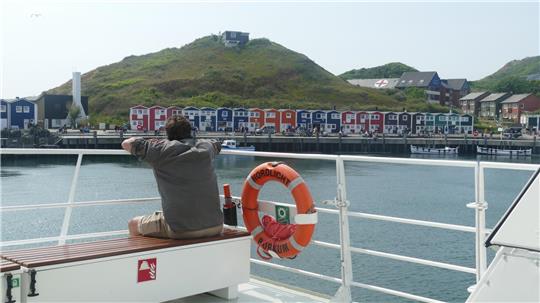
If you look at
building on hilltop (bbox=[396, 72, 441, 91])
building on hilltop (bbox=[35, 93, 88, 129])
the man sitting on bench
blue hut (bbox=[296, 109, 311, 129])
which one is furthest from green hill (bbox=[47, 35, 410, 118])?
the man sitting on bench

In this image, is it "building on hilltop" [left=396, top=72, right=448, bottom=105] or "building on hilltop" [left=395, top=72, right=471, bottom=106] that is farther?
"building on hilltop" [left=395, top=72, right=471, bottom=106]

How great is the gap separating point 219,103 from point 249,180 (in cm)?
10552

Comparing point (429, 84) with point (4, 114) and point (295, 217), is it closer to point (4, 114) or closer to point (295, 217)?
point (4, 114)

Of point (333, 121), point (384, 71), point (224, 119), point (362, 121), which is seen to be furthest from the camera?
point (384, 71)

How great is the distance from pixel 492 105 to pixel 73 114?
306 feet

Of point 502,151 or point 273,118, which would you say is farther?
point 273,118

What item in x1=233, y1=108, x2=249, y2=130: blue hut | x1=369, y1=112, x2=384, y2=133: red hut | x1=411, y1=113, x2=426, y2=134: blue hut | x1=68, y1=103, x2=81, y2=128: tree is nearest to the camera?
x1=68, y1=103, x2=81, y2=128: tree

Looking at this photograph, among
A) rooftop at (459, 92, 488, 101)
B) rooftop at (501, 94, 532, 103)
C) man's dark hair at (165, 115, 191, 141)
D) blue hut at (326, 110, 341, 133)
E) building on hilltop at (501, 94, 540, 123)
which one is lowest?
man's dark hair at (165, 115, 191, 141)

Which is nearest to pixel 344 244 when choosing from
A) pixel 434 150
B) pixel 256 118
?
pixel 434 150

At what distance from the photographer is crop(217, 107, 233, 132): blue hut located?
273 ft

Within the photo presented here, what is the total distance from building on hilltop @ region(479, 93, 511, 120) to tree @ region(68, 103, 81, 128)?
90671 mm

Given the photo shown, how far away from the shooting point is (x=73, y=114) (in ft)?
274

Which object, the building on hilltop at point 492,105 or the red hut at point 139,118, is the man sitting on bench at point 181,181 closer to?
the red hut at point 139,118

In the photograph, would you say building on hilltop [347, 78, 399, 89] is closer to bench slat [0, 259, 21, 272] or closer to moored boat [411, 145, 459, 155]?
moored boat [411, 145, 459, 155]
